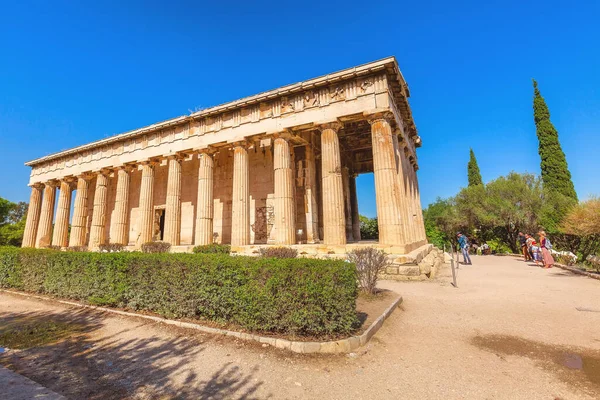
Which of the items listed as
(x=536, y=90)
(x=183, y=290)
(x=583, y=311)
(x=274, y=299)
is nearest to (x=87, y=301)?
(x=183, y=290)

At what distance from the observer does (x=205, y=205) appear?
15195 millimetres

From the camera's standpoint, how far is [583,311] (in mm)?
5863

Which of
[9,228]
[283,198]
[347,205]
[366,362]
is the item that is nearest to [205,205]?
[283,198]

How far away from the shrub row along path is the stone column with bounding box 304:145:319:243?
1001cm

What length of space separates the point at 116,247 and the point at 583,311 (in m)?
18.0

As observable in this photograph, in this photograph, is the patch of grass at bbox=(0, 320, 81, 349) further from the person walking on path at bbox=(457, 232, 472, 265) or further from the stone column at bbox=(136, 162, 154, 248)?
the person walking on path at bbox=(457, 232, 472, 265)

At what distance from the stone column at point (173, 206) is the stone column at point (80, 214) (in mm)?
9306

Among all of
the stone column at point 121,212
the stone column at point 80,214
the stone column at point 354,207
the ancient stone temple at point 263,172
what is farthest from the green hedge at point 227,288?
the stone column at point 354,207

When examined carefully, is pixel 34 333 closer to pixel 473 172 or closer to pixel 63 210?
pixel 63 210

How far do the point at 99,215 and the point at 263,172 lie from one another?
12454 mm

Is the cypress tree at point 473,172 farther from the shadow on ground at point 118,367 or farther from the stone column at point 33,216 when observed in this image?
the stone column at point 33,216

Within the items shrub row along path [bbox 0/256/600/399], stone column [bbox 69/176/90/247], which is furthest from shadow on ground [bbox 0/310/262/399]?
stone column [bbox 69/176/90/247]

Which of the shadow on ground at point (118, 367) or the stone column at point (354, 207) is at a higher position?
the stone column at point (354, 207)

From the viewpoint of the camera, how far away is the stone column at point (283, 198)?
42.8 ft
